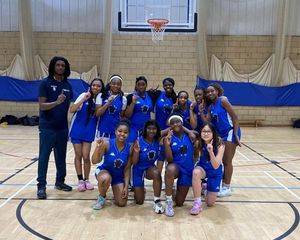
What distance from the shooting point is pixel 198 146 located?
411 centimetres

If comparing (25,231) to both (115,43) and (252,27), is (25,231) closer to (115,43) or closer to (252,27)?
(115,43)

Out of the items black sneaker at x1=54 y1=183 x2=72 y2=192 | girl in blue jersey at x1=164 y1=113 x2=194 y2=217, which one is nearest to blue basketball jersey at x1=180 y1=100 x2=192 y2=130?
girl in blue jersey at x1=164 y1=113 x2=194 y2=217

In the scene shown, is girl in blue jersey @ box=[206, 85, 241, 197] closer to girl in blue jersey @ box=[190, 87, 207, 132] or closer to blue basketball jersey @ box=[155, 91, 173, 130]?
girl in blue jersey @ box=[190, 87, 207, 132]

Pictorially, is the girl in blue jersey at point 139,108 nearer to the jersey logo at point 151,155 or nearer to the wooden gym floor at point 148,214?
the jersey logo at point 151,155

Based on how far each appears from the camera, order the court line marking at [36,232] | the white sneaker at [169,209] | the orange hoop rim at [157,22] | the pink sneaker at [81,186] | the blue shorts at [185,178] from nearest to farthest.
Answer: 1. the court line marking at [36,232]
2. the white sneaker at [169,209]
3. the blue shorts at [185,178]
4. the pink sneaker at [81,186]
5. the orange hoop rim at [157,22]

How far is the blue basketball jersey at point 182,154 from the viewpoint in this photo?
394 centimetres

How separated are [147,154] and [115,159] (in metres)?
0.36

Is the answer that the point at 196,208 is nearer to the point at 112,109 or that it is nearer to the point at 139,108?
the point at 139,108

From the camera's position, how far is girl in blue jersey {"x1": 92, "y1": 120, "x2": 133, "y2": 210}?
12.5 feet

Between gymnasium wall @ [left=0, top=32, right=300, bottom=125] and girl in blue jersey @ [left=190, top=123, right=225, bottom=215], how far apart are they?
8.33 m

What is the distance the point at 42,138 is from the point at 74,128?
404 mm

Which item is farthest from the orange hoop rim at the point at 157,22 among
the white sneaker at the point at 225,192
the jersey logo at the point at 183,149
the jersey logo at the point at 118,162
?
the jersey logo at the point at 118,162

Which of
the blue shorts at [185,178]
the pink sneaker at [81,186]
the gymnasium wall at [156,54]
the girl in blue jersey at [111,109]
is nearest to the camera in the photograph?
the blue shorts at [185,178]

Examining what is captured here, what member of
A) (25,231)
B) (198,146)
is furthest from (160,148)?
(25,231)
